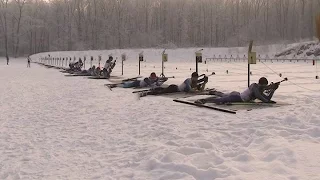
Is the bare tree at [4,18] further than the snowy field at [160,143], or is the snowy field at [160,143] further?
the bare tree at [4,18]

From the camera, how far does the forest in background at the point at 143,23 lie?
85.1 m

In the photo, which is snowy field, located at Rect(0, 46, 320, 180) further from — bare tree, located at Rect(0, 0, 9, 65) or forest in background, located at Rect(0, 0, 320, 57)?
bare tree, located at Rect(0, 0, 9, 65)

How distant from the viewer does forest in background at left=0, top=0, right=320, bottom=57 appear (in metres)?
85.1

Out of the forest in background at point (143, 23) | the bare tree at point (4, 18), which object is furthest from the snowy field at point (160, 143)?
the bare tree at point (4, 18)

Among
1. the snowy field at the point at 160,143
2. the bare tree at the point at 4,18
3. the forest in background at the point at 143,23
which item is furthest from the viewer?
the forest in background at the point at 143,23

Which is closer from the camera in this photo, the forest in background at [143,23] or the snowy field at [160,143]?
the snowy field at [160,143]

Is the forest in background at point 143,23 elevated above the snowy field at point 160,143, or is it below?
above

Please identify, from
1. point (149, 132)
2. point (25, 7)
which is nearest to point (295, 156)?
point (149, 132)

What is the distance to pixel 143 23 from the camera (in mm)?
94875

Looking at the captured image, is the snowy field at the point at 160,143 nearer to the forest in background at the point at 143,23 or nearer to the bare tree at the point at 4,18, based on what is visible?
the forest in background at the point at 143,23

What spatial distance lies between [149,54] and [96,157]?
60207mm

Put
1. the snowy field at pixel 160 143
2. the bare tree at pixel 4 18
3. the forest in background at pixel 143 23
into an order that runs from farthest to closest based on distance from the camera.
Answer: the forest in background at pixel 143 23, the bare tree at pixel 4 18, the snowy field at pixel 160 143

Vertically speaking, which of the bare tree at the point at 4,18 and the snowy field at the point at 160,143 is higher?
the bare tree at the point at 4,18

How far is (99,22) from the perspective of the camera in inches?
3543
